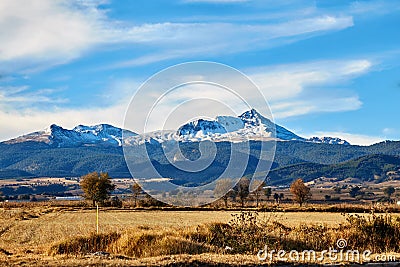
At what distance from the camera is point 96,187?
358 feet

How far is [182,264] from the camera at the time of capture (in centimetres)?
1441

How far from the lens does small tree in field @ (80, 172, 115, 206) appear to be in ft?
357

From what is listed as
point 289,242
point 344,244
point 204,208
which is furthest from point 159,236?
point 204,208

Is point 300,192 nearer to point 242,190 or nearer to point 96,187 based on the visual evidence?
point 242,190

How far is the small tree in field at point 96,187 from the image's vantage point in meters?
109

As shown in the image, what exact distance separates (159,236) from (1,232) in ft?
89.7

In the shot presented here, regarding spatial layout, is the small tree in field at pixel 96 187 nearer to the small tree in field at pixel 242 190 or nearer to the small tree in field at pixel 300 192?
the small tree in field at pixel 242 190

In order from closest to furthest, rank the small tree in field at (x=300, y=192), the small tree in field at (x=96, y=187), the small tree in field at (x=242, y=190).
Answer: the small tree in field at (x=96, y=187)
the small tree in field at (x=242, y=190)
the small tree in field at (x=300, y=192)

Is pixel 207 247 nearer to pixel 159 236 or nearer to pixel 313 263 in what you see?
pixel 159 236

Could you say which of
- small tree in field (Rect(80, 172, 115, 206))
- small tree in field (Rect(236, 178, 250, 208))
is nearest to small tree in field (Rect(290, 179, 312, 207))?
small tree in field (Rect(236, 178, 250, 208))

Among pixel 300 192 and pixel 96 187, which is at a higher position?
pixel 96 187

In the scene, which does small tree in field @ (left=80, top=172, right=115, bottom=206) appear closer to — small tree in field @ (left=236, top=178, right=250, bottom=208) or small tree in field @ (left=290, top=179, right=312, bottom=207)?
small tree in field @ (left=236, top=178, right=250, bottom=208)

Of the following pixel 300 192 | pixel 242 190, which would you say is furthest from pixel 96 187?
pixel 300 192

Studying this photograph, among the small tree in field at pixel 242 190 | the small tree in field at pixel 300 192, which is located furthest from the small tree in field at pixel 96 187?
the small tree in field at pixel 300 192
